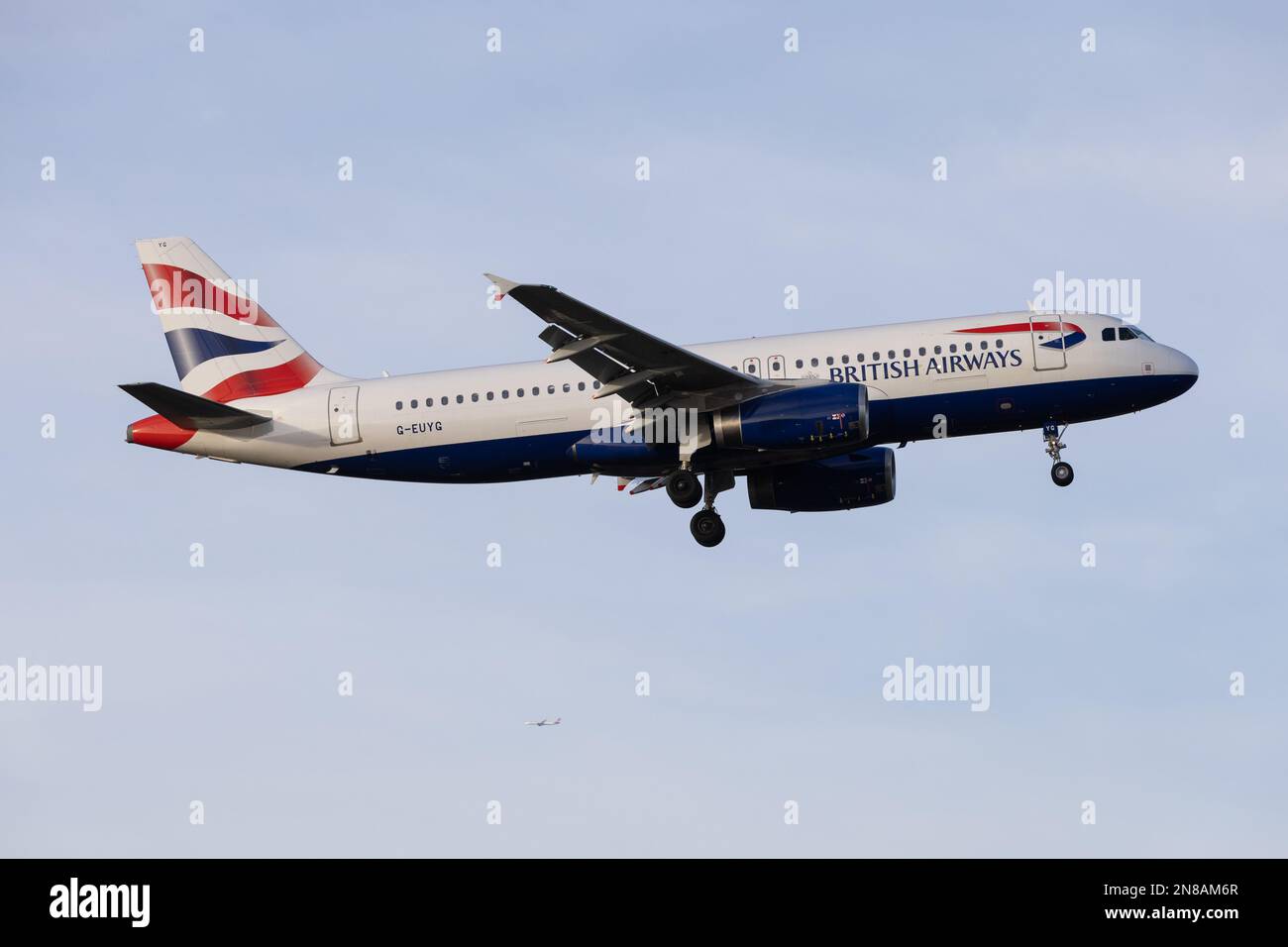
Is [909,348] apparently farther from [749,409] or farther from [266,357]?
[266,357]

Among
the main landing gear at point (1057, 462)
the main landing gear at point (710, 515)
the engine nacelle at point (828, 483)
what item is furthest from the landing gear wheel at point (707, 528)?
the main landing gear at point (1057, 462)

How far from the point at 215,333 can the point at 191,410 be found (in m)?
4.52

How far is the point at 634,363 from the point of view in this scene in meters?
47.5

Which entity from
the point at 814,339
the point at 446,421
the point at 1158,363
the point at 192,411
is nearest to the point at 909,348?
the point at 814,339

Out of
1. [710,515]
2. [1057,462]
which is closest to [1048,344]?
[1057,462]

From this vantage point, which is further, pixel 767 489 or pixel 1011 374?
pixel 767 489

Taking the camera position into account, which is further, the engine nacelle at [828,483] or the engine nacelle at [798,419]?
the engine nacelle at [828,483]

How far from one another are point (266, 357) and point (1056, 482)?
2282 cm

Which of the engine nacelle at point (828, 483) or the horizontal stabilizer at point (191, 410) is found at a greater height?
the horizontal stabilizer at point (191, 410)

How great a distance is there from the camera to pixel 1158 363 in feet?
160

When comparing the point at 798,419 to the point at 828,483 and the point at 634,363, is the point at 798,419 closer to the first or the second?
the point at 634,363

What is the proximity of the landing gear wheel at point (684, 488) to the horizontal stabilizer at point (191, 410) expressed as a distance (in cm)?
1160

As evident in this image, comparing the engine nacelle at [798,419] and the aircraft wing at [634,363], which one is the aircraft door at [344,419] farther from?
the engine nacelle at [798,419]

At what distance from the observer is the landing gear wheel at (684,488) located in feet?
164
